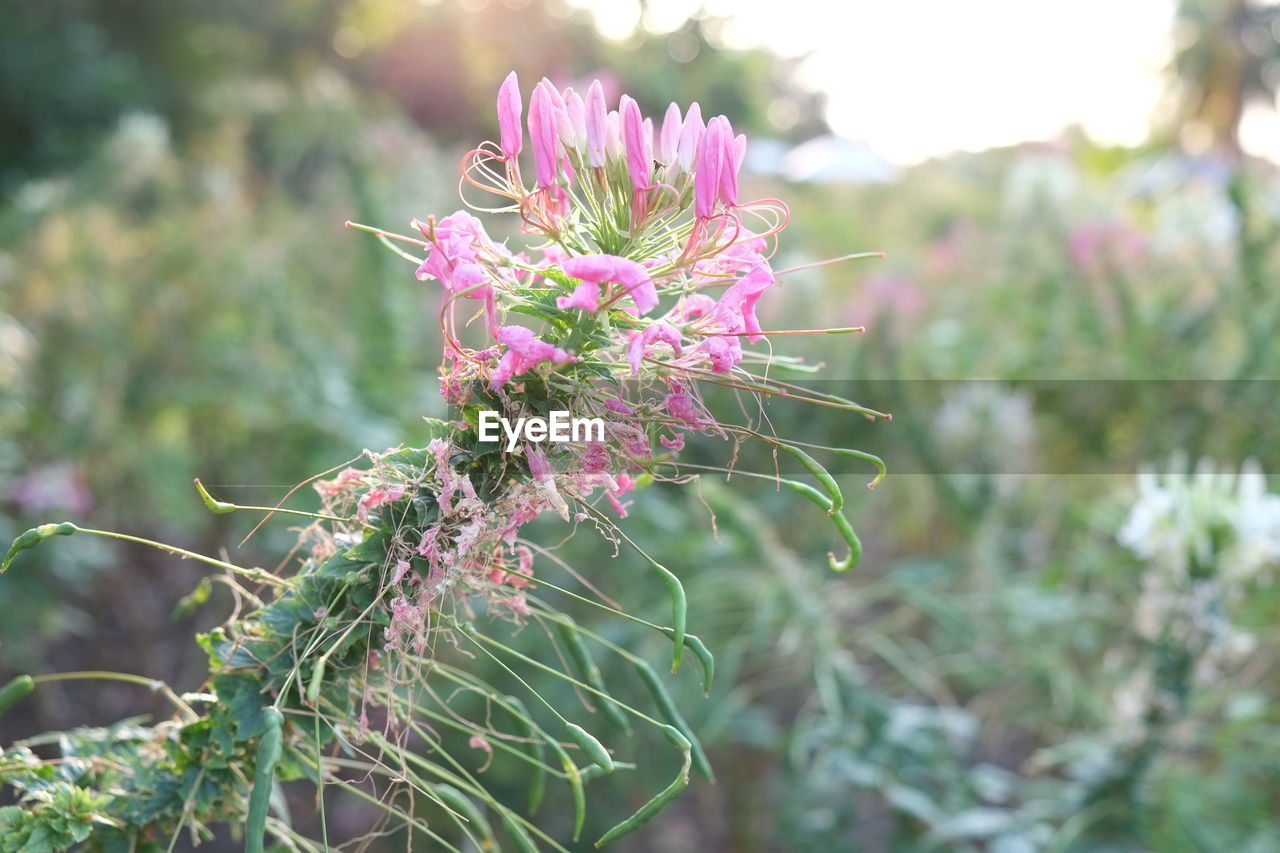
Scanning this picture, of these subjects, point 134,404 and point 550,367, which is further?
point 134,404

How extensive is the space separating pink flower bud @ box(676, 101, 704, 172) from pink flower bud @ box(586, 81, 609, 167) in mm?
51

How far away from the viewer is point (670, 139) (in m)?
0.60

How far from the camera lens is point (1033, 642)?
7.04ft

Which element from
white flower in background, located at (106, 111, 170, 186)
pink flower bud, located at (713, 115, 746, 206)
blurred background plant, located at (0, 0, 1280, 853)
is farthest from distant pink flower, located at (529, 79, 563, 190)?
white flower in background, located at (106, 111, 170, 186)

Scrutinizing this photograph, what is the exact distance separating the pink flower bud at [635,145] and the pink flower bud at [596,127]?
0.02 m

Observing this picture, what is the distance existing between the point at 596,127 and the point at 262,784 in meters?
0.43

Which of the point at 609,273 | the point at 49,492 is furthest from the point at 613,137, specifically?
the point at 49,492

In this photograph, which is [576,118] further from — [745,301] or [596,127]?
[745,301]

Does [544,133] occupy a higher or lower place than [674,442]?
higher

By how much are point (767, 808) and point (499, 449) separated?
2.22 meters

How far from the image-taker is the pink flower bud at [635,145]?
57cm

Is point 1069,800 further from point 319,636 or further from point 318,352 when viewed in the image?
point 318,352

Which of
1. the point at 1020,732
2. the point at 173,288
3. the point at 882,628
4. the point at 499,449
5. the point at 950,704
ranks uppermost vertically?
the point at 173,288

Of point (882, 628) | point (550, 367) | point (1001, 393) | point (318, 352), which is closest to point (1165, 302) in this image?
point (1001, 393)
